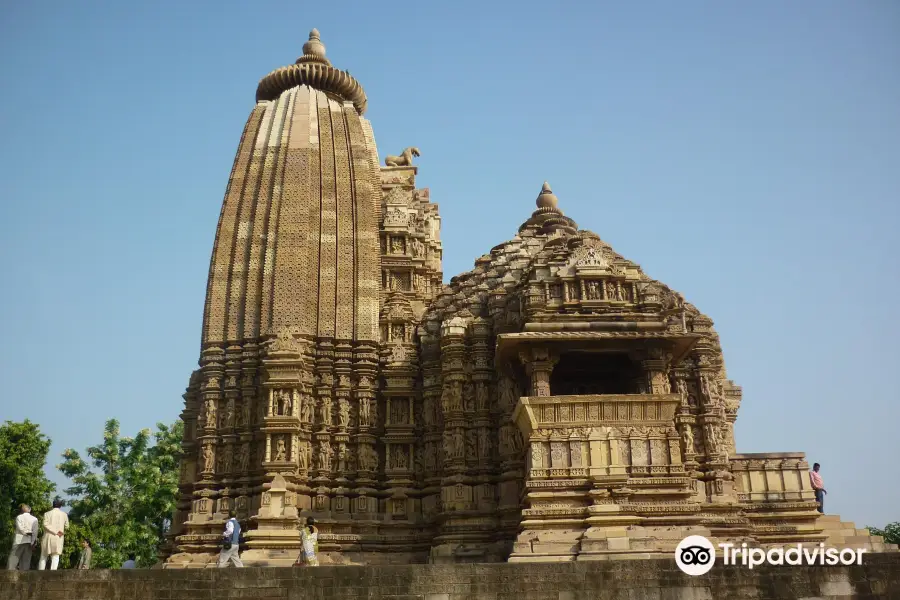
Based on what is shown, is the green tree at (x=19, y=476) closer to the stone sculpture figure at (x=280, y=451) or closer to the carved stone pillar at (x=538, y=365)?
the stone sculpture figure at (x=280, y=451)

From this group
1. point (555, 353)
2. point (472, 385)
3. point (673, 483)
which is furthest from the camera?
point (472, 385)

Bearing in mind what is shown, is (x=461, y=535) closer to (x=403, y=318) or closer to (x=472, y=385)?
(x=472, y=385)

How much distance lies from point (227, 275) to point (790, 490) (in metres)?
14.5

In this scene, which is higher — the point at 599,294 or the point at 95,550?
the point at 599,294

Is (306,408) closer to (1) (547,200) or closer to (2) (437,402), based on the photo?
(2) (437,402)

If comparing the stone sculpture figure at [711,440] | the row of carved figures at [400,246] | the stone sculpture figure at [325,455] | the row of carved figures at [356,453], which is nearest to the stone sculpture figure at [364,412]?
the row of carved figures at [356,453]

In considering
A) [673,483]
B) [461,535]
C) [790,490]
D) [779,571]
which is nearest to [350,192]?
[461,535]

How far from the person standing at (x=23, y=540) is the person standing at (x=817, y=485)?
613 inches

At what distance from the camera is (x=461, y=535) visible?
17.5 meters

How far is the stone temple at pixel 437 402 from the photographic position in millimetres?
15852

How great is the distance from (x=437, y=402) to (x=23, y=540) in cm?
968

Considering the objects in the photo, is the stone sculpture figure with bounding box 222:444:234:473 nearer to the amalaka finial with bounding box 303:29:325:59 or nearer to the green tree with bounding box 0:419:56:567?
the green tree with bounding box 0:419:56:567

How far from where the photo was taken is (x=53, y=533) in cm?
1215

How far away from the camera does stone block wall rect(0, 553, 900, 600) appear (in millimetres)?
10914
